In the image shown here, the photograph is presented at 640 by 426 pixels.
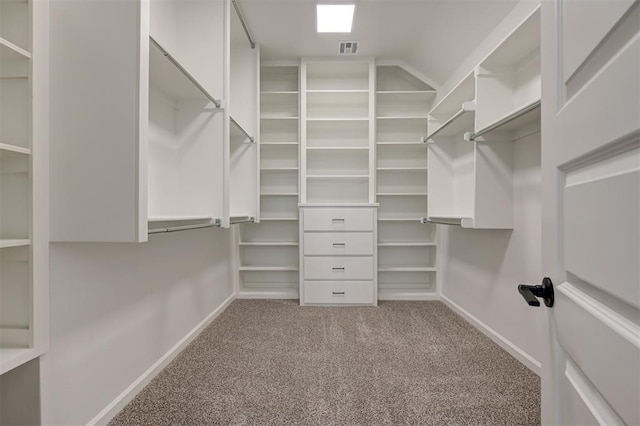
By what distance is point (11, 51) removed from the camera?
912mm

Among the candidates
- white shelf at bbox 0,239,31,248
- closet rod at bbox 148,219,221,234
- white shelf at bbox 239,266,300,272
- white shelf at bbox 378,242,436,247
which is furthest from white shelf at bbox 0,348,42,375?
white shelf at bbox 378,242,436,247

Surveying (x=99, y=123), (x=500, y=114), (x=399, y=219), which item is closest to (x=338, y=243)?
(x=399, y=219)

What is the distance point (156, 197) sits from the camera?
1.77m

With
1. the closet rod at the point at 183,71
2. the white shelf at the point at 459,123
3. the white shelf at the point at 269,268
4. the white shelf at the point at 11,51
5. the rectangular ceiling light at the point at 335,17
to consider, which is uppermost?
the rectangular ceiling light at the point at 335,17

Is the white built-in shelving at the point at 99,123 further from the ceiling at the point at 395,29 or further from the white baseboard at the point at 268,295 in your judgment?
the white baseboard at the point at 268,295

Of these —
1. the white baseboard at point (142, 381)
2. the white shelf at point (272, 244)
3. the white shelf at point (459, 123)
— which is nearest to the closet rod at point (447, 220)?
the white shelf at point (459, 123)

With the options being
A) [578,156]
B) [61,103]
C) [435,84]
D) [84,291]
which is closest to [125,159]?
[61,103]

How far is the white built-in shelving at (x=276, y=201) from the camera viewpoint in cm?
338

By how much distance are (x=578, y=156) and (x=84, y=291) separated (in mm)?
1552

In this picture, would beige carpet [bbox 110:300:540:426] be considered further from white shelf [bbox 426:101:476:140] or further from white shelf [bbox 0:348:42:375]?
white shelf [bbox 426:101:476:140]

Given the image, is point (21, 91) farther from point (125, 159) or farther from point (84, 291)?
point (84, 291)

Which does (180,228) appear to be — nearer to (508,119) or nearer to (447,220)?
(508,119)

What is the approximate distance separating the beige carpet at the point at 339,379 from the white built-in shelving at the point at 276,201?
87 cm

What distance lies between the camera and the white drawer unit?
3.00 m
